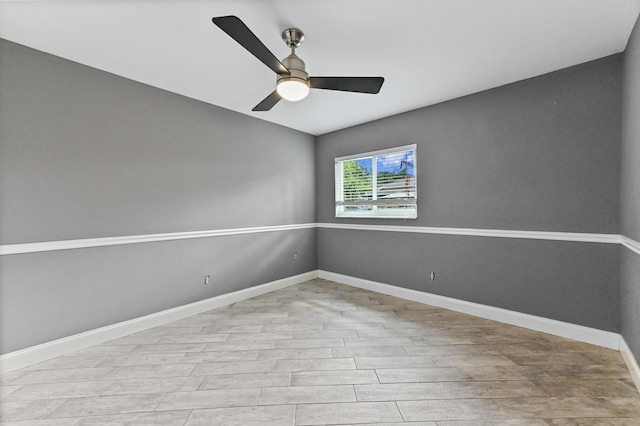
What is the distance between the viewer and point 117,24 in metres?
1.94

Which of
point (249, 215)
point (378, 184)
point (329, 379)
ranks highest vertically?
point (378, 184)

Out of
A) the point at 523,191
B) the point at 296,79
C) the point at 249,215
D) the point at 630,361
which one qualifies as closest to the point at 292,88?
the point at 296,79

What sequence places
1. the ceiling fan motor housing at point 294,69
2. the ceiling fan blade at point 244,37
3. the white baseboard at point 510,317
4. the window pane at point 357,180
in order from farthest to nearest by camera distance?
the window pane at point 357,180 → the white baseboard at point 510,317 → the ceiling fan motor housing at point 294,69 → the ceiling fan blade at point 244,37

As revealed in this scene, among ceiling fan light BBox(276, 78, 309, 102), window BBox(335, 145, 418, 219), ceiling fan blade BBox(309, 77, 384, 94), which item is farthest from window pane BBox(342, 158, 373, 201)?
ceiling fan light BBox(276, 78, 309, 102)

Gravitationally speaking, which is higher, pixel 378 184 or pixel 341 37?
pixel 341 37

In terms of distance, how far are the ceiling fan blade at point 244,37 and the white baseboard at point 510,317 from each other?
3.13m

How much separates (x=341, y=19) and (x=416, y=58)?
87 cm

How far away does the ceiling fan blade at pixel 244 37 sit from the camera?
1.47 m

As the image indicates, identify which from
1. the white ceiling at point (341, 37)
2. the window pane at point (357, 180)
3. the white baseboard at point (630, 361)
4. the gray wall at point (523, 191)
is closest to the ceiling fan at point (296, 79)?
the white ceiling at point (341, 37)

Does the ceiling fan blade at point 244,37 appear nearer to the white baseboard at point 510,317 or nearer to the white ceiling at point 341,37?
the white ceiling at point 341,37

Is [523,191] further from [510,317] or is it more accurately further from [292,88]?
[292,88]

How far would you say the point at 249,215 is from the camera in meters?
3.81

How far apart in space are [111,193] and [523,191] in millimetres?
4206

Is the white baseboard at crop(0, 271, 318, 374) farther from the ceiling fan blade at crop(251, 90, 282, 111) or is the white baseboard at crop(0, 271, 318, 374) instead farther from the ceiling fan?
the ceiling fan
